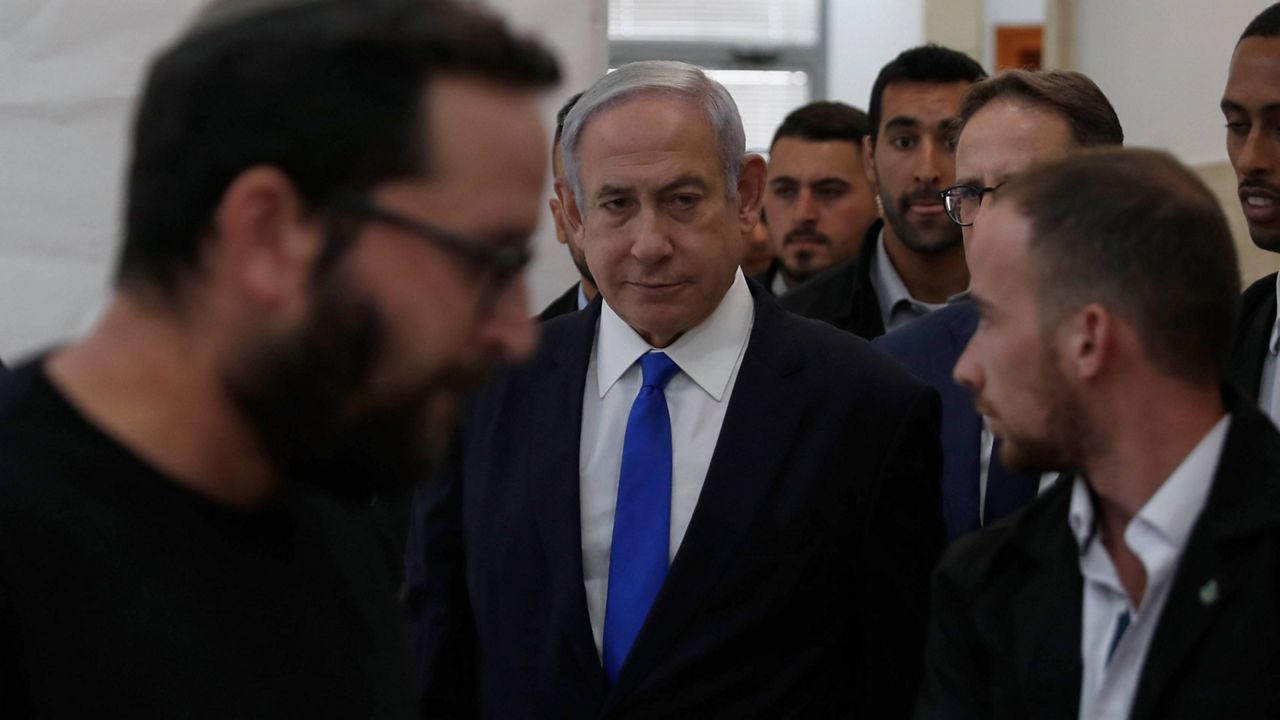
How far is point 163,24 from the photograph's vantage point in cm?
339

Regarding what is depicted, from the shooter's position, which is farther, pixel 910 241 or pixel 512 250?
pixel 910 241

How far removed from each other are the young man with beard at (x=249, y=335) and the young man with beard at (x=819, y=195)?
3510 millimetres

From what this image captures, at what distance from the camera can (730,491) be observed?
229 centimetres

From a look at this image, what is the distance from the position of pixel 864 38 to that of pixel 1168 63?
12.2 ft

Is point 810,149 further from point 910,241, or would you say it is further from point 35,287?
point 35,287

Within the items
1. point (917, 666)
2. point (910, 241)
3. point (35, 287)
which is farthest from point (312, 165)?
point (910, 241)

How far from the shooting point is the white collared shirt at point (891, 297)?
12.3 feet

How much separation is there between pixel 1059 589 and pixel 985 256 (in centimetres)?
41

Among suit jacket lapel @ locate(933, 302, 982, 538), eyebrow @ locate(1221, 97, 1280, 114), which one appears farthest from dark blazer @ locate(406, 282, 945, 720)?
eyebrow @ locate(1221, 97, 1280, 114)

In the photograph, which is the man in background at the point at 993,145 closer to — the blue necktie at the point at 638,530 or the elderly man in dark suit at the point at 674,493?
the elderly man in dark suit at the point at 674,493

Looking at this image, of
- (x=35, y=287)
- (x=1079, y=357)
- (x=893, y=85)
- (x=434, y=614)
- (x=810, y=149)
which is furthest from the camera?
(x=810, y=149)

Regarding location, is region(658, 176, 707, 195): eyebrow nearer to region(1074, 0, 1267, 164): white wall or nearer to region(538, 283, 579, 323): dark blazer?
region(538, 283, 579, 323): dark blazer

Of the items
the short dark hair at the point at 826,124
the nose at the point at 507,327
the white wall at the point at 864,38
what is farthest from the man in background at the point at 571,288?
the white wall at the point at 864,38

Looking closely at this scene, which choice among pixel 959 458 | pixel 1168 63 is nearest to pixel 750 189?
pixel 959 458
